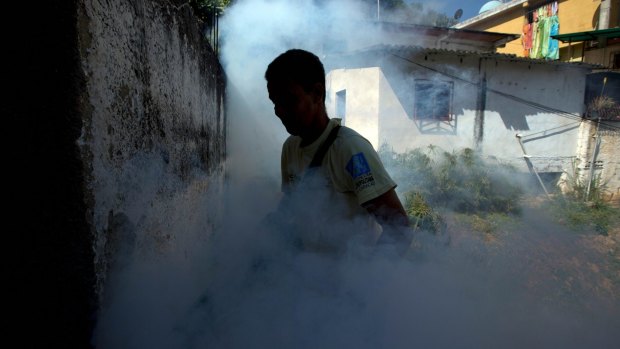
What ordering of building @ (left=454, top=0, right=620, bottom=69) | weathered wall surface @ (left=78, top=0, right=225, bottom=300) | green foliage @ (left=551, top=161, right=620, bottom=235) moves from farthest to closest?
building @ (left=454, top=0, right=620, bottom=69)
green foliage @ (left=551, top=161, right=620, bottom=235)
weathered wall surface @ (left=78, top=0, right=225, bottom=300)

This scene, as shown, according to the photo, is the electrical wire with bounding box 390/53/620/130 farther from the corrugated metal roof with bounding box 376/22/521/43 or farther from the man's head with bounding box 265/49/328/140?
the man's head with bounding box 265/49/328/140

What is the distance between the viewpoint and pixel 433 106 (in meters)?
10.5

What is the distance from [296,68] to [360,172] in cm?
50

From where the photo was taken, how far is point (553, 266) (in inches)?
329

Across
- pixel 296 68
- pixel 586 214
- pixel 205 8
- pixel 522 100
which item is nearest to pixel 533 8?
pixel 522 100

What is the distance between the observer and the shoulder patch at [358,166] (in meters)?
1.46

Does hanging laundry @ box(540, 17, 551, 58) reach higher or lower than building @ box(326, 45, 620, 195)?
higher

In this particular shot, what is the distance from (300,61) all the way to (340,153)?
1.35 ft

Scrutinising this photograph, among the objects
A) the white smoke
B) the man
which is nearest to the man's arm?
the man

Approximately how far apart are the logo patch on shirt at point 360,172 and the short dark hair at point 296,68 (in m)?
0.37

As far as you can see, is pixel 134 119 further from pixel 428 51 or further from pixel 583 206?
pixel 583 206

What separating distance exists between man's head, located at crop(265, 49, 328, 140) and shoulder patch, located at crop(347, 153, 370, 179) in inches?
10.0

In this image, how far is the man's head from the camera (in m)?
1.54

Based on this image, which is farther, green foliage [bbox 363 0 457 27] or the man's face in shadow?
green foliage [bbox 363 0 457 27]
